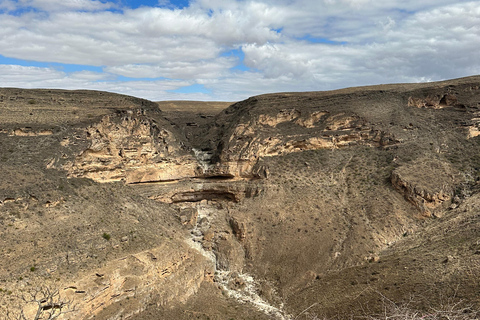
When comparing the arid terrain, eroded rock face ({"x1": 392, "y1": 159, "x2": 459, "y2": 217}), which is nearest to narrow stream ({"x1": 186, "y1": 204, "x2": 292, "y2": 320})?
the arid terrain

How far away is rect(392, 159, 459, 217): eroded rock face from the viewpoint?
31.7 metres

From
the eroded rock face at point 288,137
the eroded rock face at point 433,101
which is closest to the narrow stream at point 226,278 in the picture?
the eroded rock face at point 288,137

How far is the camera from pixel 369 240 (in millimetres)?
29219

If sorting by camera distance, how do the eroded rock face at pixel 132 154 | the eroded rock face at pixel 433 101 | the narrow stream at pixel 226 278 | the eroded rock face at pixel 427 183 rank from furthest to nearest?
the eroded rock face at pixel 433 101 < the eroded rock face at pixel 427 183 < the eroded rock face at pixel 132 154 < the narrow stream at pixel 226 278

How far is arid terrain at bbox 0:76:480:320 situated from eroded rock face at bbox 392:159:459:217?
12 cm

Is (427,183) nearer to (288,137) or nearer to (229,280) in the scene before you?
(288,137)

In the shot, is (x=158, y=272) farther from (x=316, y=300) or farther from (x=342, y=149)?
(x=342, y=149)

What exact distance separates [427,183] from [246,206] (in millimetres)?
16551

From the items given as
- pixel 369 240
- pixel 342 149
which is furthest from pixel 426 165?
pixel 369 240

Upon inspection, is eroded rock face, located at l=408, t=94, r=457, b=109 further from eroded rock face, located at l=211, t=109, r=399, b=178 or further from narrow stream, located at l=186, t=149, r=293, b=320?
narrow stream, located at l=186, t=149, r=293, b=320

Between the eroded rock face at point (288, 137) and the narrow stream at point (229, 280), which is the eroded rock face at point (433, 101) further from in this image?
the narrow stream at point (229, 280)

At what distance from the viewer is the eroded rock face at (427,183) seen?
104ft

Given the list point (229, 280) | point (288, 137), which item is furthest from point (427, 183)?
point (229, 280)

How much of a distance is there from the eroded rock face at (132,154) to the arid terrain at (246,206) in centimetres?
13
